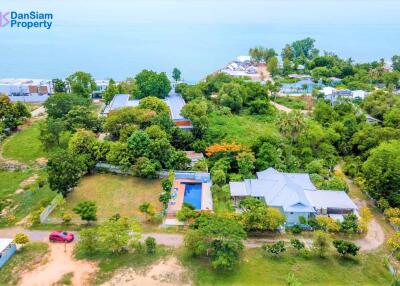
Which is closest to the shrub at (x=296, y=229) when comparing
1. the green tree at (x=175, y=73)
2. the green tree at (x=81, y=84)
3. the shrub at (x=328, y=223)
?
the shrub at (x=328, y=223)

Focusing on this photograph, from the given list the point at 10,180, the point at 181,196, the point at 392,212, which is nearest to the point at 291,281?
the point at 392,212

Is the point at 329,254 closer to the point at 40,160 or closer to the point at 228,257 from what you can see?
the point at 228,257

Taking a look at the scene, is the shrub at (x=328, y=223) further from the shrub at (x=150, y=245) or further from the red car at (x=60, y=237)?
the red car at (x=60, y=237)

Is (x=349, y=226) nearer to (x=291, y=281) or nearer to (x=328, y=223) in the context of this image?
(x=328, y=223)

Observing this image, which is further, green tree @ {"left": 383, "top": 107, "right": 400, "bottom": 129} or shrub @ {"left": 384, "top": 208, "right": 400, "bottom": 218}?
green tree @ {"left": 383, "top": 107, "right": 400, "bottom": 129}

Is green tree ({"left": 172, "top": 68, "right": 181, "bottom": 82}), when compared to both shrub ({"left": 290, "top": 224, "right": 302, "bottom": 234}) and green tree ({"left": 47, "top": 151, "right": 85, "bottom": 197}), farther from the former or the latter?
shrub ({"left": 290, "top": 224, "right": 302, "bottom": 234})

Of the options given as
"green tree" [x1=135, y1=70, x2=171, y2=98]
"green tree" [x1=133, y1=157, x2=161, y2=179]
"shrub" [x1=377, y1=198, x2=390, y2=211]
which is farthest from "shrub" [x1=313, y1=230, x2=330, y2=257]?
"green tree" [x1=135, y1=70, x2=171, y2=98]
